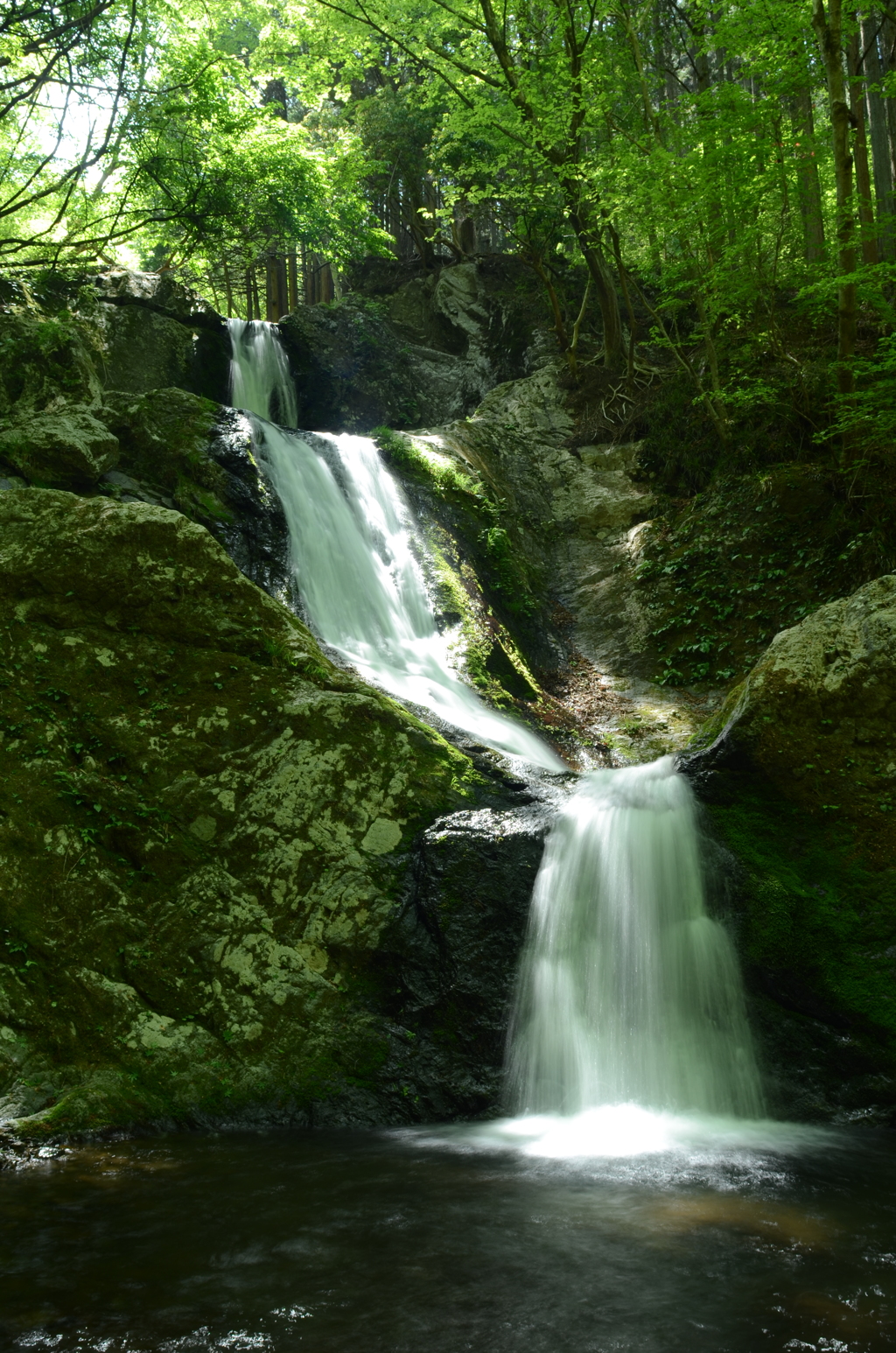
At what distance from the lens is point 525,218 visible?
16.3 m

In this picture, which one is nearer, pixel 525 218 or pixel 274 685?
pixel 274 685

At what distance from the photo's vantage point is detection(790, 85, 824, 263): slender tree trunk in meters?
9.89

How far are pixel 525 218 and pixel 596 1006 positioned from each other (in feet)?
50.1

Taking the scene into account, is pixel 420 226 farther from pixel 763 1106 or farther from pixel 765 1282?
pixel 765 1282

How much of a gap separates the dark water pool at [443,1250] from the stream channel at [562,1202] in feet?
0.04

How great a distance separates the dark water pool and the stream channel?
12 millimetres

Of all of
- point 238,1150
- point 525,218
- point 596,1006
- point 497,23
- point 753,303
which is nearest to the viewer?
point 238,1150

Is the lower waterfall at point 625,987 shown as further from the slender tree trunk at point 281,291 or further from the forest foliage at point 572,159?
→ the slender tree trunk at point 281,291

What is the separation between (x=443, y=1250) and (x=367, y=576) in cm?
765

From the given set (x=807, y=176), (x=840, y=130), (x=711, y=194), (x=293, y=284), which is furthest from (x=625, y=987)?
(x=293, y=284)

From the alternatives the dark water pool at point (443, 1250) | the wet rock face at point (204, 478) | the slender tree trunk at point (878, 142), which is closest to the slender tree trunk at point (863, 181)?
the slender tree trunk at point (878, 142)

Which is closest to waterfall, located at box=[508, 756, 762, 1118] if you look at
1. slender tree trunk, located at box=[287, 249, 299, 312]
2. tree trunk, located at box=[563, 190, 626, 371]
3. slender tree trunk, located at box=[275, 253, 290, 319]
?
tree trunk, located at box=[563, 190, 626, 371]

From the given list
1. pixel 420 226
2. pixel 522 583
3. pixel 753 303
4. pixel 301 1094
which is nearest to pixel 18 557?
pixel 301 1094

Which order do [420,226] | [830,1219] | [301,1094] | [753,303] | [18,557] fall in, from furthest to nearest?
[420,226] → [753,303] → [18,557] → [301,1094] → [830,1219]
